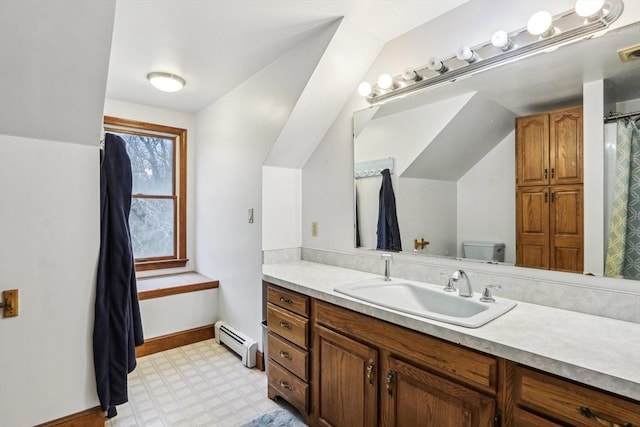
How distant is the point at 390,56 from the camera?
6.83ft

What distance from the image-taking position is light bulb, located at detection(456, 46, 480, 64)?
1.61 metres

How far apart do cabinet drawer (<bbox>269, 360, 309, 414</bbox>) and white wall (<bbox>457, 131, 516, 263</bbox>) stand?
3.92ft

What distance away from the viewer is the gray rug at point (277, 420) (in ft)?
6.29

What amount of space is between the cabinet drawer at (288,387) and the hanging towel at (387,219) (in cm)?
97

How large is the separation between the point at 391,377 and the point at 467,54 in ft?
5.14

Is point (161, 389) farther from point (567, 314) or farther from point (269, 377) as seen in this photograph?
point (567, 314)

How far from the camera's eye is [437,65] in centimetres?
174

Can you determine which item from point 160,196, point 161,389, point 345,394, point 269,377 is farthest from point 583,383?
point 160,196

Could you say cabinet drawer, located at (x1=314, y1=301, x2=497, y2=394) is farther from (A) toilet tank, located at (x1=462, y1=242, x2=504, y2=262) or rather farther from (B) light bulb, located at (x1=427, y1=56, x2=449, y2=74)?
(B) light bulb, located at (x1=427, y1=56, x2=449, y2=74)

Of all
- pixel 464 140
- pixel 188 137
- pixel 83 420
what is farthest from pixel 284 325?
pixel 188 137

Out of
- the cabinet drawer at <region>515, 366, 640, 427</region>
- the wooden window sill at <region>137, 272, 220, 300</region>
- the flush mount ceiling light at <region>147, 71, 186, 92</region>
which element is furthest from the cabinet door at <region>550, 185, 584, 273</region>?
the wooden window sill at <region>137, 272, 220, 300</region>

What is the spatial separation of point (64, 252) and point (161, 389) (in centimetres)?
126

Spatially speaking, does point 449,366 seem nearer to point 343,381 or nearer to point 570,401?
point 570,401

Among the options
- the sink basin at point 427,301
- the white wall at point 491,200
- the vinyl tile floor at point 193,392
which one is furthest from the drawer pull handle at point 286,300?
the white wall at point 491,200
